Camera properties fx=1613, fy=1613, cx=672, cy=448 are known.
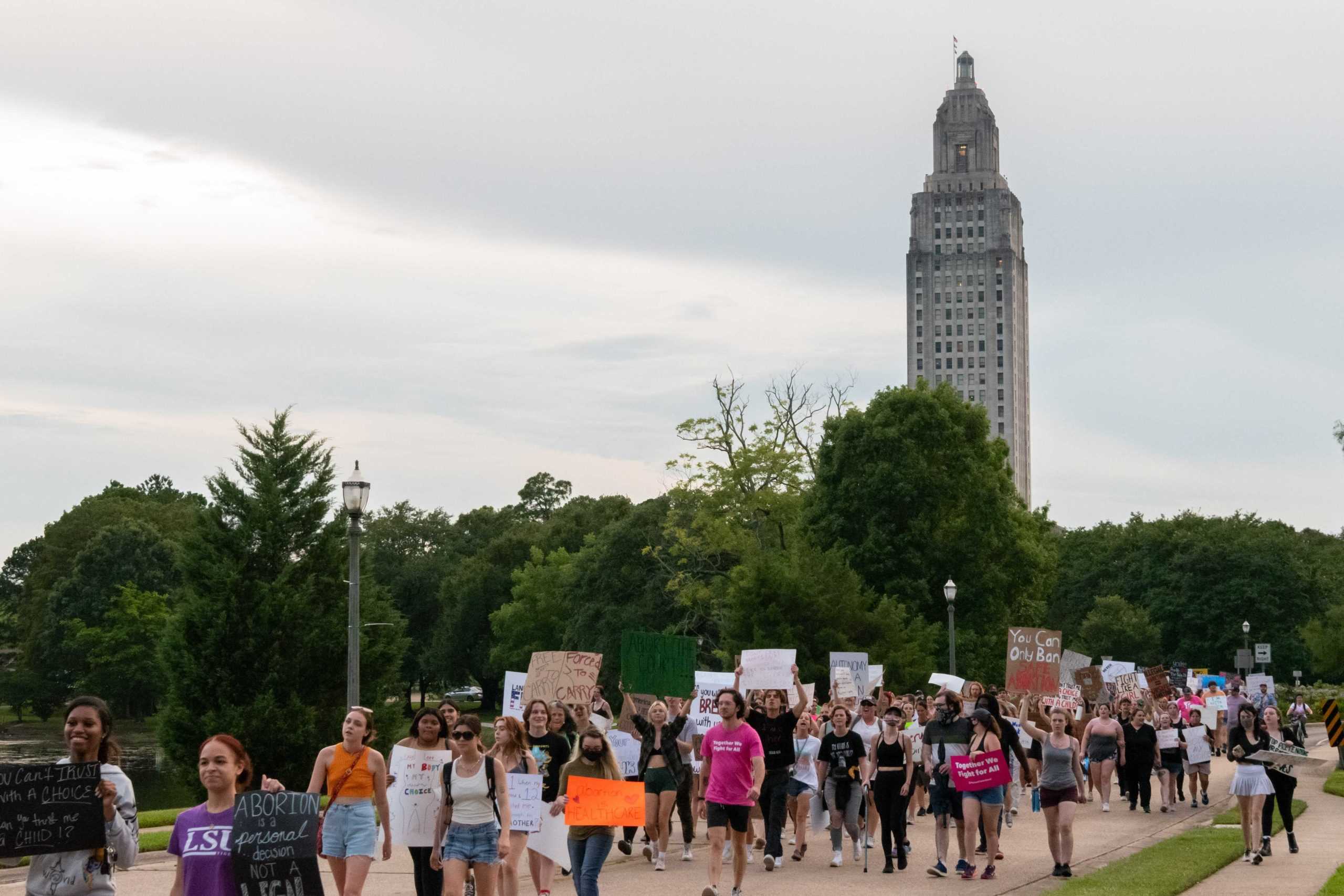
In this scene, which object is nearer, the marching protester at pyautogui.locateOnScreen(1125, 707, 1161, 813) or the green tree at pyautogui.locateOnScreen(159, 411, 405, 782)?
the marching protester at pyautogui.locateOnScreen(1125, 707, 1161, 813)

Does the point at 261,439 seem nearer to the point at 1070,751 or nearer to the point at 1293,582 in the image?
the point at 1070,751

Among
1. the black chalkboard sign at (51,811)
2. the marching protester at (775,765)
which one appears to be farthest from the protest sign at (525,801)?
the black chalkboard sign at (51,811)

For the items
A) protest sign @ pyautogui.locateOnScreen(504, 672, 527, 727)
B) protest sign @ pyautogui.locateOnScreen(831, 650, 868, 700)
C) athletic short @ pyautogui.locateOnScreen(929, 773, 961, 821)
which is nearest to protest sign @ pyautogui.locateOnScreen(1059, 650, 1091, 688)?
protest sign @ pyautogui.locateOnScreen(831, 650, 868, 700)

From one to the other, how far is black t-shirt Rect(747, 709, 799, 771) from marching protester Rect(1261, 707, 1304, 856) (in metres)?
5.61

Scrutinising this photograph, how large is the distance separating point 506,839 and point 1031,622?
54.3 meters

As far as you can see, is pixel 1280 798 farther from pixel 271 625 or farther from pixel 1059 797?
pixel 271 625

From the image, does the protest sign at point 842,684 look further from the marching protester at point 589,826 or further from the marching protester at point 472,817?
the marching protester at point 472,817

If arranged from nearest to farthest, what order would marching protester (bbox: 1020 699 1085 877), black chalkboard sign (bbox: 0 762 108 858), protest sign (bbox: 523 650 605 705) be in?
black chalkboard sign (bbox: 0 762 108 858) < marching protester (bbox: 1020 699 1085 877) < protest sign (bbox: 523 650 605 705)

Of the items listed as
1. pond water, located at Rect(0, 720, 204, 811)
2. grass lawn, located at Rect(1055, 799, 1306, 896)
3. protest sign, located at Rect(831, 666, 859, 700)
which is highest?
protest sign, located at Rect(831, 666, 859, 700)

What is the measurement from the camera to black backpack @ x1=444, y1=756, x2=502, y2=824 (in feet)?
37.1

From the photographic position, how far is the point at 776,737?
17172 millimetres

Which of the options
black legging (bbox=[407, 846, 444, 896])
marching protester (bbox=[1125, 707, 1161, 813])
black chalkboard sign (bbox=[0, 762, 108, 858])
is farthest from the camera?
marching protester (bbox=[1125, 707, 1161, 813])

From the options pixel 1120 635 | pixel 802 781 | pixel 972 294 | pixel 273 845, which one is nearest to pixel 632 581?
pixel 1120 635

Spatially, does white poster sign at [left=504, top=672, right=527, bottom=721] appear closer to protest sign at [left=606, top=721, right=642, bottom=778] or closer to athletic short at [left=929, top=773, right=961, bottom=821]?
protest sign at [left=606, top=721, right=642, bottom=778]
